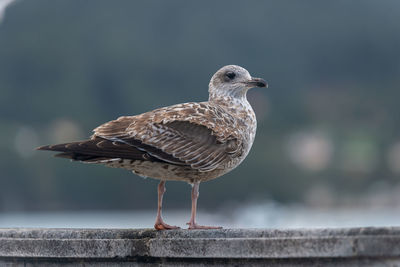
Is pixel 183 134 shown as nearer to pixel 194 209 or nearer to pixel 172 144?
pixel 172 144

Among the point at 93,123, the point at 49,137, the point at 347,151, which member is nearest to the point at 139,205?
the point at 49,137

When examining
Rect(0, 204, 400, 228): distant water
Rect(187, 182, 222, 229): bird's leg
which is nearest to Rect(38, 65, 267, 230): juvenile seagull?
Rect(187, 182, 222, 229): bird's leg

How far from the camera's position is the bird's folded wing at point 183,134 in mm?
6324

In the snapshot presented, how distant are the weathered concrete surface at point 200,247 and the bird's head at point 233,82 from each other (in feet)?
7.10

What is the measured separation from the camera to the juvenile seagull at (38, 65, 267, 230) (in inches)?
242

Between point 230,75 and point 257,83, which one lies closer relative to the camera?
point 257,83

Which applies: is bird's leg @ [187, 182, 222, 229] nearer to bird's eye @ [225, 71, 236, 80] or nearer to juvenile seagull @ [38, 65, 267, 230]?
juvenile seagull @ [38, 65, 267, 230]

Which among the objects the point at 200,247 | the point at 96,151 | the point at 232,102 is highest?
the point at 232,102

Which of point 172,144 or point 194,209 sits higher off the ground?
point 172,144

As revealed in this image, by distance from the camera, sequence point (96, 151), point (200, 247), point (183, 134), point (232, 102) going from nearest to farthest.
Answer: point (200, 247) → point (96, 151) → point (183, 134) → point (232, 102)

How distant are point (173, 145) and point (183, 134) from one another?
18cm

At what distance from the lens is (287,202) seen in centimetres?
9794

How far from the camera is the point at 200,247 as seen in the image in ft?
17.4

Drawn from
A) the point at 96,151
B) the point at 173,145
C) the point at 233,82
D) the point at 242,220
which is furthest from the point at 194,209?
the point at 242,220
